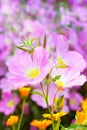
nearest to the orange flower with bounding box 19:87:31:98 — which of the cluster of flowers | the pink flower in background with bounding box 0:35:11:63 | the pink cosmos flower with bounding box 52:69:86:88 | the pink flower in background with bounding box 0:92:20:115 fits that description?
the cluster of flowers

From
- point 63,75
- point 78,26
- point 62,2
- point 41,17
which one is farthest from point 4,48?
point 62,2

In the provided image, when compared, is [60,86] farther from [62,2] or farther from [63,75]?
[62,2]

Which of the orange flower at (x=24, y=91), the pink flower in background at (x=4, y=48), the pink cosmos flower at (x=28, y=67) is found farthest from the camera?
the pink flower in background at (x=4, y=48)

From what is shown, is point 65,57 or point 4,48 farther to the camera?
point 4,48

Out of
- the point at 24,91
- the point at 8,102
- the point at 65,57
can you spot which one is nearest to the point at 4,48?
the point at 8,102

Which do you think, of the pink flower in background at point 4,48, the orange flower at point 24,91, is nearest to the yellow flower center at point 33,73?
the orange flower at point 24,91

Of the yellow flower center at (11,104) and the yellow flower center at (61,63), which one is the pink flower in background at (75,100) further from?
the yellow flower center at (61,63)

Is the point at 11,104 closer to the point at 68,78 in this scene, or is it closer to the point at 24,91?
the point at 24,91

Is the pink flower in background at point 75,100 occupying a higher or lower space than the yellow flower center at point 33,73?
lower
